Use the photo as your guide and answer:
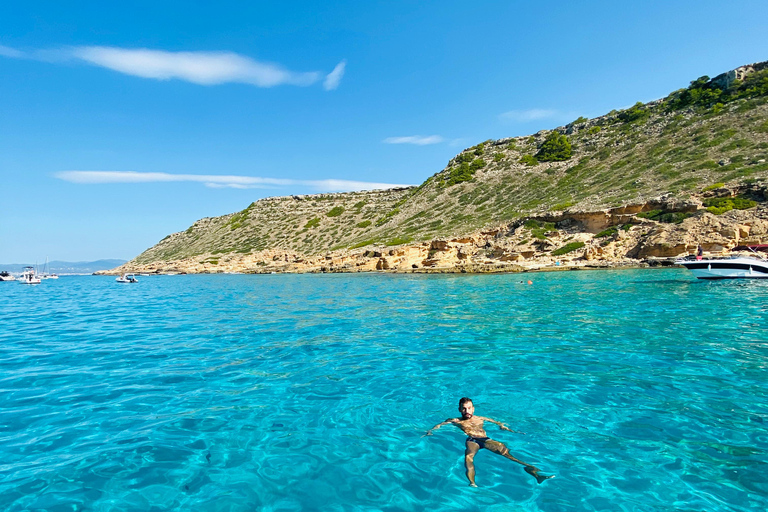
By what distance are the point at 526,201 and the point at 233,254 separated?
71.5 meters

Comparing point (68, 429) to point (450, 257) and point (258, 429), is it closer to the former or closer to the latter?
point (258, 429)

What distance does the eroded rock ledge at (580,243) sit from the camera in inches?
1492

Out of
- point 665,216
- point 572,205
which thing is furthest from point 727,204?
point 572,205

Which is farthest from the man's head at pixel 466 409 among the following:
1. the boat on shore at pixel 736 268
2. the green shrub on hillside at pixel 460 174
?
the green shrub on hillside at pixel 460 174

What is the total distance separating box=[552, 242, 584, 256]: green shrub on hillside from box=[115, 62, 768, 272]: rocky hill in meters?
0.16

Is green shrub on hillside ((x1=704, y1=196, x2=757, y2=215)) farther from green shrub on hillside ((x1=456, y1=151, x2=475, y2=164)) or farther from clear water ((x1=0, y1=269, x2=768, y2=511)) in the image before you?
green shrub on hillside ((x1=456, y1=151, x2=475, y2=164))

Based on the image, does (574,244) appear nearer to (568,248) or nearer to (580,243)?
(580,243)

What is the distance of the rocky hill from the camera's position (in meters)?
43.0

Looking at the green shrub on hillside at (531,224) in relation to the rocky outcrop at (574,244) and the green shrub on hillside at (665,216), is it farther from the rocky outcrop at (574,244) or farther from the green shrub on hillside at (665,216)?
the green shrub on hillside at (665,216)

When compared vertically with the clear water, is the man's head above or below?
above

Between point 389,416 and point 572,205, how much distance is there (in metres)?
57.2

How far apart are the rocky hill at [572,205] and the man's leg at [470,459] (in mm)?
40852

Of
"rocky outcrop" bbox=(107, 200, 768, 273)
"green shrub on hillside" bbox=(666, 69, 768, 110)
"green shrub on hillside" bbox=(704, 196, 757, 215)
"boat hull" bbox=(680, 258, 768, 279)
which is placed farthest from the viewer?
"green shrub on hillside" bbox=(666, 69, 768, 110)

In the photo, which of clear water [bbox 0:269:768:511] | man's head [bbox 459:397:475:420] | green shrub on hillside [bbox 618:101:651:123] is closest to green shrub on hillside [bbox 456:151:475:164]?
green shrub on hillside [bbox 618:101:651:123]
